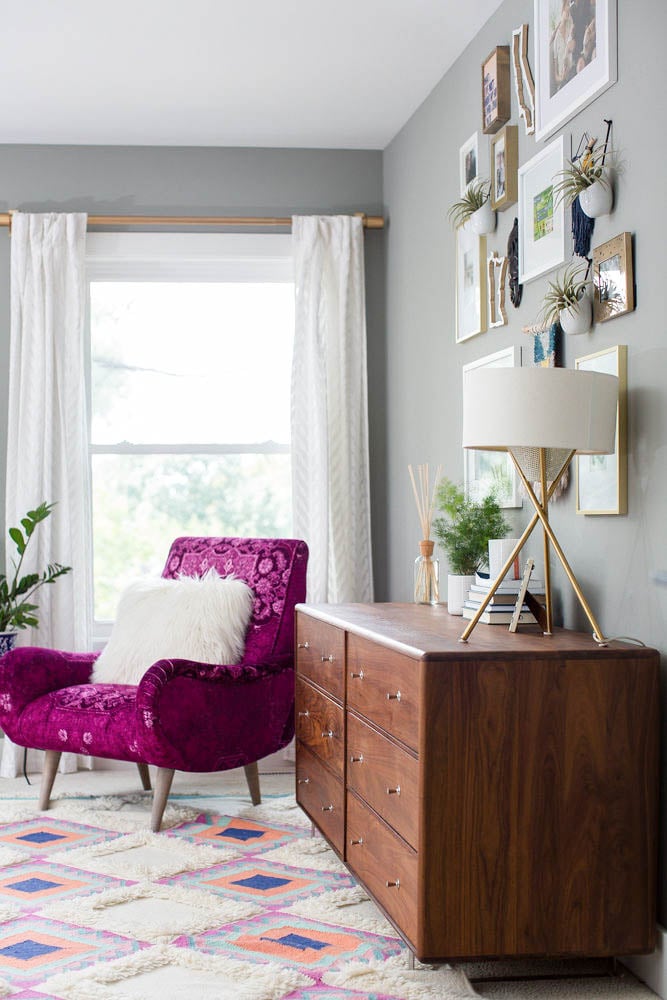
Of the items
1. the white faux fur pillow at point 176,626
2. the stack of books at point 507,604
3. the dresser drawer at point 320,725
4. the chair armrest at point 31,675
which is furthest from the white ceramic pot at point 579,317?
the chair armrest at point 31,675

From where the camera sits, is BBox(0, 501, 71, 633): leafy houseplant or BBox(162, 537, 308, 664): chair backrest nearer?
BBox(162, 537, 308, 664): chair backrest

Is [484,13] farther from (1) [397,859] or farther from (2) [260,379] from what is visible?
(1) [397,859]

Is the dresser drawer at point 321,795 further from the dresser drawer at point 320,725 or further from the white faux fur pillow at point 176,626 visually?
the white faux fur pillow at point 176,626

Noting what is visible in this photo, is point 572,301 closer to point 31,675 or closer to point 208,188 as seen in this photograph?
point 31,675

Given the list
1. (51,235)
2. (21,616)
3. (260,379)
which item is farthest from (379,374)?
(21,616)

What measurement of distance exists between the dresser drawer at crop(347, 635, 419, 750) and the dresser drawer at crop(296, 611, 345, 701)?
0.09 meters

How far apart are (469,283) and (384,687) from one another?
1610 mm

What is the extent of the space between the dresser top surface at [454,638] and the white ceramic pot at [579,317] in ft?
2.39

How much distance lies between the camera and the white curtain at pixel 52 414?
450 centimetres

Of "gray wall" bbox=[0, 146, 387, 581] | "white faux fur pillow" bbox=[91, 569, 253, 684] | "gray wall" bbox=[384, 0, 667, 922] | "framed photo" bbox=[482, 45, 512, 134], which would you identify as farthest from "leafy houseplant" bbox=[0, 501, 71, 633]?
"framed photo" bbox=[482, 45, 512, 134]

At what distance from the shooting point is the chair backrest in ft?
12.2

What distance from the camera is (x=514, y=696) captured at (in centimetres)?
216

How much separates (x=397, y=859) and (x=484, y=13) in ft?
8.39

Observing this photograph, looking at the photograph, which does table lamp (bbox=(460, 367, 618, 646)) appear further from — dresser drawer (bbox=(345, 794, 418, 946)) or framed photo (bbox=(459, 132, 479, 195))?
framed photo (bbox=(459, 132, 479, 195))
